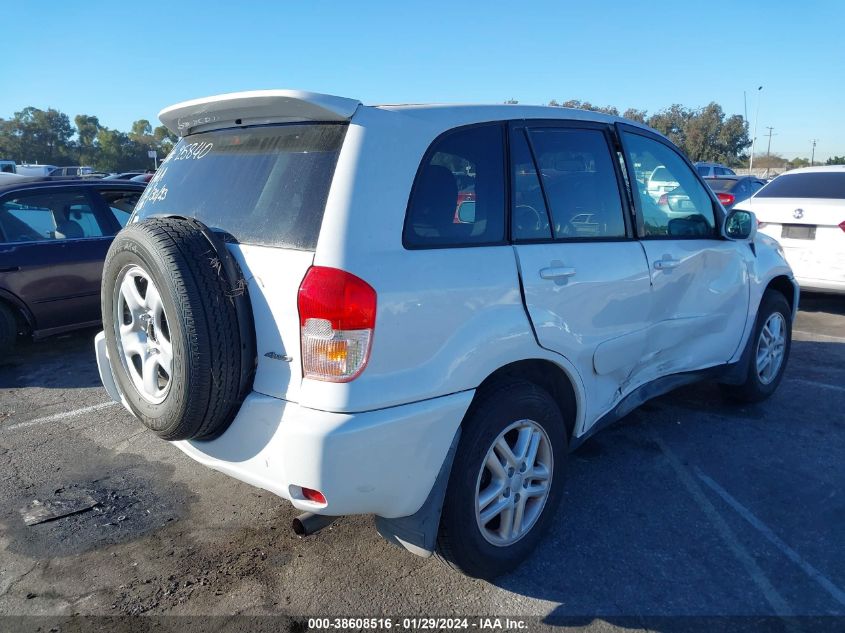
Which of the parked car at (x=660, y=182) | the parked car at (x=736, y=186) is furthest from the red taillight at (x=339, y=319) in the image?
the parked car at (x=736, y=186)

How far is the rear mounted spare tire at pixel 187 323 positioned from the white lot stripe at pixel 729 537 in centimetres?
229

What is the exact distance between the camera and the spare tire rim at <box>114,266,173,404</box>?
2518 millimetres

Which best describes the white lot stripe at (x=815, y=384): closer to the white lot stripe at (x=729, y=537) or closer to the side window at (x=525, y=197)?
the white lot stripe at (x=729, y=537)

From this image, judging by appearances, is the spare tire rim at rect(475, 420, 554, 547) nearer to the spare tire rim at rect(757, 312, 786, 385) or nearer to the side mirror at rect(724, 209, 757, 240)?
the side mirror at rect(724, 209, 757, 240)

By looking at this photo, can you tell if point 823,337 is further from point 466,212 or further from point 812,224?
point 466,212

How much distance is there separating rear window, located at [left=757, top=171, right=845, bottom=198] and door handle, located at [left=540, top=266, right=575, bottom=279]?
6023 millimetres

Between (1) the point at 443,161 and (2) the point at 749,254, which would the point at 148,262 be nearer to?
(1) the point at 443,161

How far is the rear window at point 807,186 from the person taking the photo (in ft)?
24.6

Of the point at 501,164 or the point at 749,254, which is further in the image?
the point at 749,254

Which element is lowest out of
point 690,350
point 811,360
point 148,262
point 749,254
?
point 811,360

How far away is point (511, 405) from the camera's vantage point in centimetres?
269

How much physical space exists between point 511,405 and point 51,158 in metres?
72.3

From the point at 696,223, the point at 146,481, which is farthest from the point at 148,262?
the point at 696,223

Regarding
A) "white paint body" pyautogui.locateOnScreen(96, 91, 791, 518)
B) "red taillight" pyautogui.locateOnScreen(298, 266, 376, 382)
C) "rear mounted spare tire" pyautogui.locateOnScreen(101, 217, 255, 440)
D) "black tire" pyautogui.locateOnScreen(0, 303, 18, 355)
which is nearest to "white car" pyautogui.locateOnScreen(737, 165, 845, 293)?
"white paint body" pyautogui.locateOnScreen(96, 91, 791, 518)
